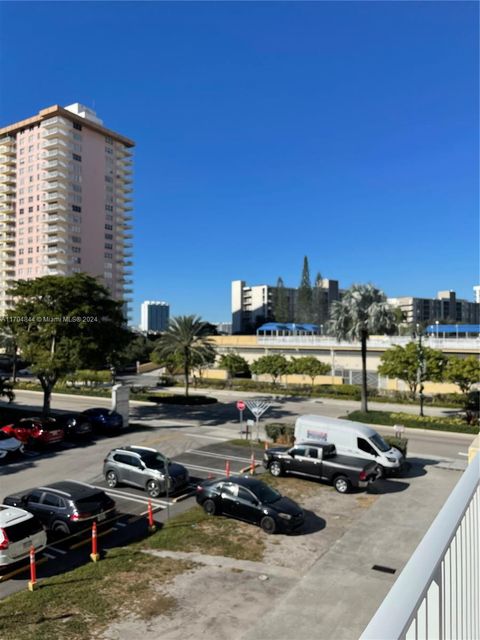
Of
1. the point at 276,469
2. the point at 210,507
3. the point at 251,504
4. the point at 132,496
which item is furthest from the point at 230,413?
the point at 251,504

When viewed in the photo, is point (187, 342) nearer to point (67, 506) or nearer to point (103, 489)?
point (103, 489)

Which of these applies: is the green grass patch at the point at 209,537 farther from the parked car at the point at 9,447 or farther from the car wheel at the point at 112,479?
the parked car at the point at 9,447

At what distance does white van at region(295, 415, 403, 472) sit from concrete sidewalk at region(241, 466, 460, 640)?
2.54m

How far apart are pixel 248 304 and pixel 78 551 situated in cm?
17091

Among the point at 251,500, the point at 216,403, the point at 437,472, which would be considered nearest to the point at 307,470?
the point at 251,500

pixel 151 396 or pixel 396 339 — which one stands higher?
pixel 396 339

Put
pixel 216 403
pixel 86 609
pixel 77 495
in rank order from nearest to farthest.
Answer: pixel 86 609 → pixel 77 495 → pixel 216 403

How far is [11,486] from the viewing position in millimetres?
19344

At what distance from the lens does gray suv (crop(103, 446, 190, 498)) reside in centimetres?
1769

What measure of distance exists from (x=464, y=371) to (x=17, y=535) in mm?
31200

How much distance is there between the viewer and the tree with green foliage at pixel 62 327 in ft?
98.0

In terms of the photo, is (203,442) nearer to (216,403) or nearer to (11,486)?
(11,486)

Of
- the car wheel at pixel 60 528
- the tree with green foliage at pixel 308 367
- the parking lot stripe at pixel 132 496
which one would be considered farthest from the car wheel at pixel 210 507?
the tree with green foliage at pixel 308 367

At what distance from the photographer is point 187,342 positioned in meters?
42.8
